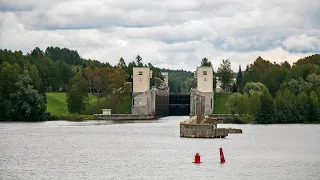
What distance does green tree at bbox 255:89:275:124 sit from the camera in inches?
5989

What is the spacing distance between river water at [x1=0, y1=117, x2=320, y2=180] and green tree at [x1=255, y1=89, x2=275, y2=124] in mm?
34355

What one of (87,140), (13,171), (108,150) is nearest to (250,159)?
(108,150)

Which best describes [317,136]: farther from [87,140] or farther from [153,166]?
[153,166]

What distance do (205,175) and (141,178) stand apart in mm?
5173

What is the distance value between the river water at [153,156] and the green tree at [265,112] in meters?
34.4

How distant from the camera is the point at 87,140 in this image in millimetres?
103500

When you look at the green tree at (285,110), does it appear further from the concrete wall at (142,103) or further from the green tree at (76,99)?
the concrete wall at (142,103)

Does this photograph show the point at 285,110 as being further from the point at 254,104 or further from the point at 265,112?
the point at 254,104

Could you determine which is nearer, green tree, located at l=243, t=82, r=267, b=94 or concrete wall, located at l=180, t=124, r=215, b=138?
concrete wall, located at l=180, t=124, r=215, b=138

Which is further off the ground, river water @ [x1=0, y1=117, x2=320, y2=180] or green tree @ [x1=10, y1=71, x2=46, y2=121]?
green tree @ [x1=10, y1=71, x2=46, y2=121]

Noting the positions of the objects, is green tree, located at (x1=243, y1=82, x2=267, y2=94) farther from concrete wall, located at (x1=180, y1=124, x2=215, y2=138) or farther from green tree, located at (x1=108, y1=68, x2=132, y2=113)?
concrete wall, located at (x1=180, y1=124, x2=215, y2=138)

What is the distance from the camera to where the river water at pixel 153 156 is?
63688 millimetres

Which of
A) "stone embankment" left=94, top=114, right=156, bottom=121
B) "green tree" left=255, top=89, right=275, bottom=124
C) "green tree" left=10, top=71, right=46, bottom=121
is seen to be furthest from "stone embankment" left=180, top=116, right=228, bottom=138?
"stone embankment" left=94, top=114, right=156, bottom=121

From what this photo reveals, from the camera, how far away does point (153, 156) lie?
79375 millimetres
